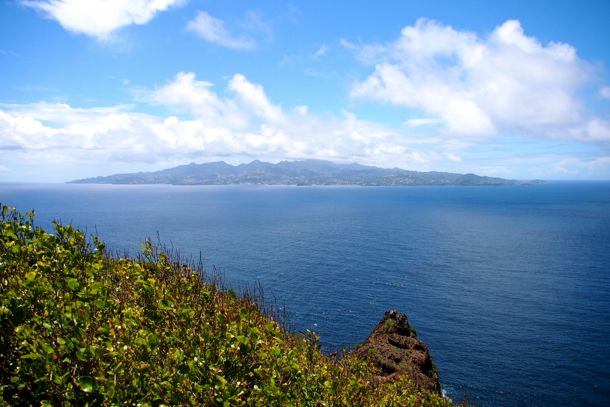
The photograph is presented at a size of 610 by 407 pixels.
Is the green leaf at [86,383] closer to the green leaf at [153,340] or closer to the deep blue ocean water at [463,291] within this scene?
the green leaf at [153,340]

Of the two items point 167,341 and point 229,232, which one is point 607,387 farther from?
point 229,232

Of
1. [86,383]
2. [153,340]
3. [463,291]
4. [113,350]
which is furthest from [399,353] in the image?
[463,291]

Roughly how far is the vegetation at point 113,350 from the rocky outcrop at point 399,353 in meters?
28.8

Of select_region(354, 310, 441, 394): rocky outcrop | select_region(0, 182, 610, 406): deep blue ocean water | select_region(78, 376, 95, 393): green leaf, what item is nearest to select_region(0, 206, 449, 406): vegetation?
select_region(78, 376, 95, 393): green leaf

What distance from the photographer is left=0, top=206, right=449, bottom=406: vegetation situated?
19.9 ft

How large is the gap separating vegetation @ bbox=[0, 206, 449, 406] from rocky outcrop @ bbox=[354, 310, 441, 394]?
94.4ft

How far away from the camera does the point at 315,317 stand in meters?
70.5

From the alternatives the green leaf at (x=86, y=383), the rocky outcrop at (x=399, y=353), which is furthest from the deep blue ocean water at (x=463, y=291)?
the green leaf at (x=86, y=383)

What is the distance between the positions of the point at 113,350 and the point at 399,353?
37618 millimetres

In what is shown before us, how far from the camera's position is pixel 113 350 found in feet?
21.3

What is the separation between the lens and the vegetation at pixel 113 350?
6059 millimetres

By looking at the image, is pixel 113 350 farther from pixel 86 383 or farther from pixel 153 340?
pixel 86 383

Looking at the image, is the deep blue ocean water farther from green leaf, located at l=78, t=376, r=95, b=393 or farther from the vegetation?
green leaf, located at l=78, t=376, r=95, b=393

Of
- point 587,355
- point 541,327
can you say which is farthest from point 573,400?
point 541,327
